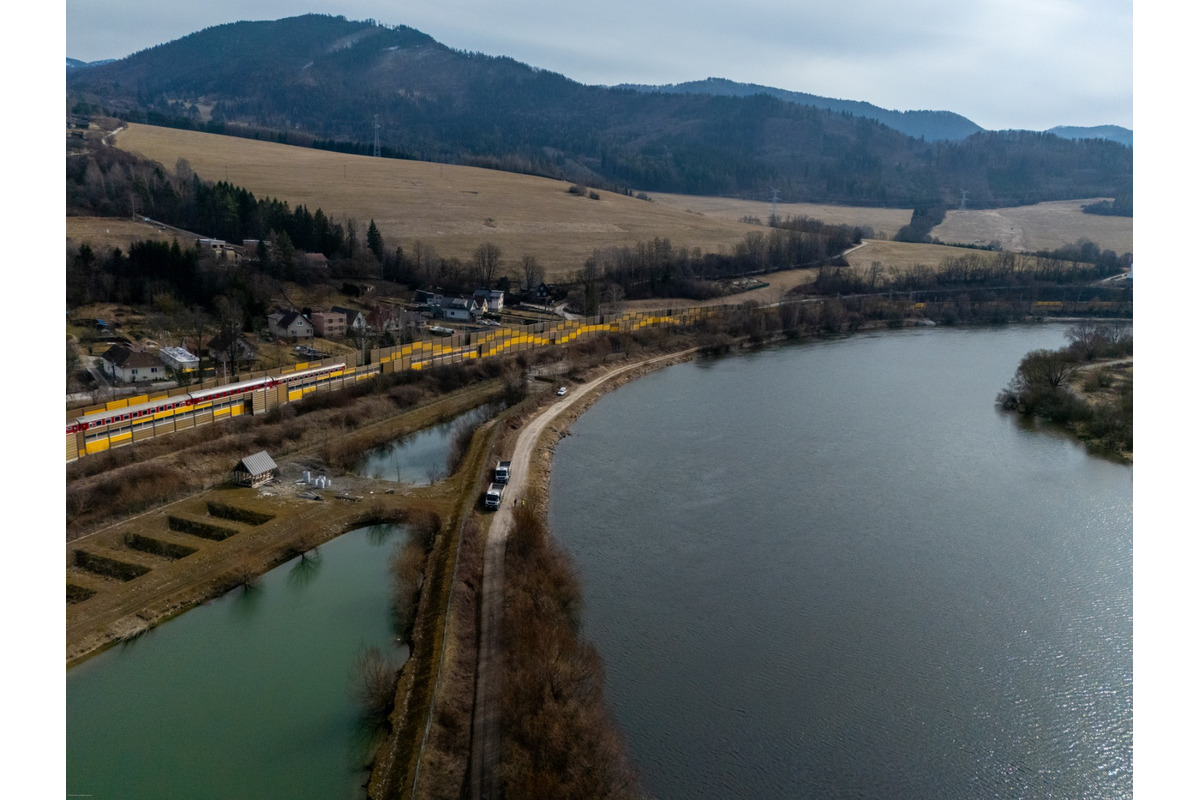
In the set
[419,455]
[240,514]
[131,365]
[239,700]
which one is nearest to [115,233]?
[131,365]

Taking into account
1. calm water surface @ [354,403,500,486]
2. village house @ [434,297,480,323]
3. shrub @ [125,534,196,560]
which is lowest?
shrub @ [125,534,196,560]

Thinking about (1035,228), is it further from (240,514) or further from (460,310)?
(240,514)

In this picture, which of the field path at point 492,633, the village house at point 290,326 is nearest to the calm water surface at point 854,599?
the field path at point 492,633

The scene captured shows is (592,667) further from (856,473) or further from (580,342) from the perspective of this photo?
(580,342)

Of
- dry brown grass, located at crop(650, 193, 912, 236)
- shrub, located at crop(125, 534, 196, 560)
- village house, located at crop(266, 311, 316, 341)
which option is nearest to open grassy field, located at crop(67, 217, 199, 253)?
village house, located at crop(266, 311, 316, 341)

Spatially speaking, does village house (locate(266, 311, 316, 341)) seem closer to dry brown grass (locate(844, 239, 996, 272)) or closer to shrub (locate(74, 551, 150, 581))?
shrub (locate(74, 551, 150, 581))

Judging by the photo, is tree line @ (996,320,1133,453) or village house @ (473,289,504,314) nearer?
tree line @ (996,320,1133,453)

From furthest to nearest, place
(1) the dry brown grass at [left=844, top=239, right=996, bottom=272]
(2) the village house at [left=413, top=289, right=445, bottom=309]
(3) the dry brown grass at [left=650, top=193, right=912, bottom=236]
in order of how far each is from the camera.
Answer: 1. (3) the dry brown grass at [left=650, top=193, right=912, bottom=236]
2. (1) the dry brown grass at [left=844, top=239, right=996, bottom=272]
3. (2) the village house at [left=413, top=289, right=445, bottom=309]
